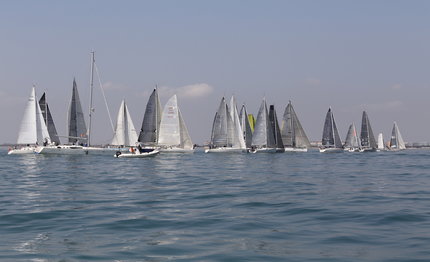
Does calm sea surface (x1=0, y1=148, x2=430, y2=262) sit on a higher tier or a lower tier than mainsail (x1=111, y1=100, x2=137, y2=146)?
lower

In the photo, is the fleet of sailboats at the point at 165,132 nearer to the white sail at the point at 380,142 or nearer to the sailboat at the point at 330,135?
the sailboat at the point at 330,135

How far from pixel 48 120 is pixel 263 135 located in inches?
1635

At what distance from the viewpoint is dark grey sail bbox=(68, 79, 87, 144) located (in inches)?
3346

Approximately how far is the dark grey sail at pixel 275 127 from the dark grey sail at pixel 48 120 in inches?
1666

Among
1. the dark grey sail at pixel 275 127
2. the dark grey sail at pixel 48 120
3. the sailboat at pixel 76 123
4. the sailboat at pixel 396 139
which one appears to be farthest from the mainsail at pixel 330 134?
the sailboat at pixel 396 139

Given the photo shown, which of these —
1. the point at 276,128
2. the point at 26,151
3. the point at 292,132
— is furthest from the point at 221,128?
the point at 26,151

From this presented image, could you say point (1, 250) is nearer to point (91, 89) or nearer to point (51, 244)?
point (51, 244)

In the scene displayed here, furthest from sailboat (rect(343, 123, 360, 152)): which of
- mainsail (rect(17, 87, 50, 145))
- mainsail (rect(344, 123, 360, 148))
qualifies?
mainsail (rect(17, 87, 50, 145))

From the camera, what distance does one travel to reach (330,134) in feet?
350

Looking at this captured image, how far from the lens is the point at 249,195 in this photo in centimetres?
1872

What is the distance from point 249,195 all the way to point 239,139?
71.7 m

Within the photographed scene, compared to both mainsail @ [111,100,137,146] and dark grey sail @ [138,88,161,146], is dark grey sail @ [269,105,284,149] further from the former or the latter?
mainsail @ [111,100,137,146]

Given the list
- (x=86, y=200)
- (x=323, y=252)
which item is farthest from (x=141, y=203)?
(x=323, y=252)

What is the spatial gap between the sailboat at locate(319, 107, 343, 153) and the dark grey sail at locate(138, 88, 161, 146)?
147 feet
